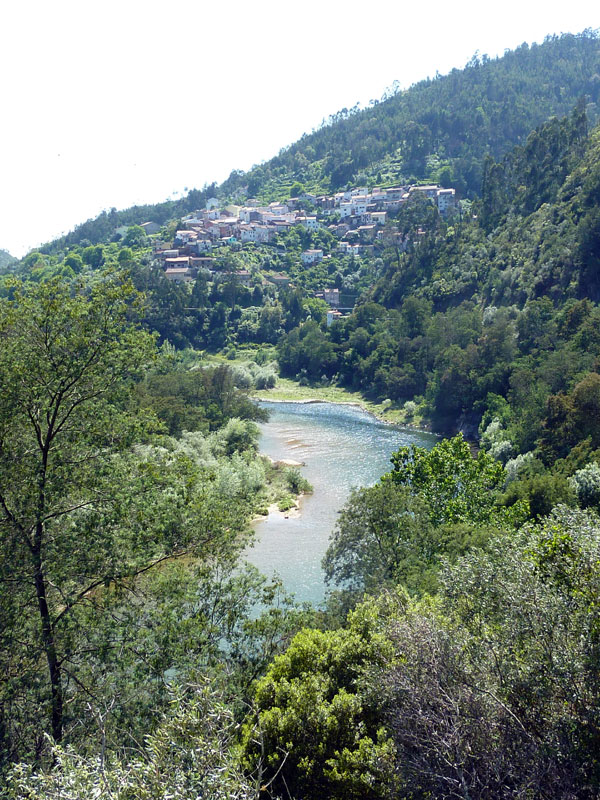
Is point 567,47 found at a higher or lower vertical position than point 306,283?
higher

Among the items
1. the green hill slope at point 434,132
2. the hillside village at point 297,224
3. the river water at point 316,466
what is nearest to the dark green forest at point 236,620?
the river water at point 316,466

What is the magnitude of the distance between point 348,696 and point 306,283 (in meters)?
102

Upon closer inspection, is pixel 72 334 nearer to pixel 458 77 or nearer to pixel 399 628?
pixel 399 628

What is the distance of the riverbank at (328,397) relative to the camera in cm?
6219

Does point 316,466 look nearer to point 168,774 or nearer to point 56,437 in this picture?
point 56,437

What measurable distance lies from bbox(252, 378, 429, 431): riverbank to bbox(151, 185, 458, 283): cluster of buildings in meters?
34.5

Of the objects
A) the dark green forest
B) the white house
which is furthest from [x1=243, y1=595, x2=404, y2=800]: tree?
the white house

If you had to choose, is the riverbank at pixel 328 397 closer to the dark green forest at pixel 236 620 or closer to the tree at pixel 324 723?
the dark green forest at pixel 236 620

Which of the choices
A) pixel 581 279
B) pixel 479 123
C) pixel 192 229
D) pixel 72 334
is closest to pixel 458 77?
pixel 479 123

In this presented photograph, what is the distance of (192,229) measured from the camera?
12950 centimetres

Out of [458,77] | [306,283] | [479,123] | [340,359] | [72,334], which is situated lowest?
[340,359]

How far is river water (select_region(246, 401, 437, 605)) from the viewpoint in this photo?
27703 mm

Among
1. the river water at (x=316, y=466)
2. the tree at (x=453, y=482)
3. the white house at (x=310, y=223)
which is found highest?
the white house at (x=310, y=223)

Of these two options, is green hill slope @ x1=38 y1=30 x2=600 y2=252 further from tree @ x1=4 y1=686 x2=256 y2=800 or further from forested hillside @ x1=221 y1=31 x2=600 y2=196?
tree @ x1=4 y1=686 x2=256 y2=800
